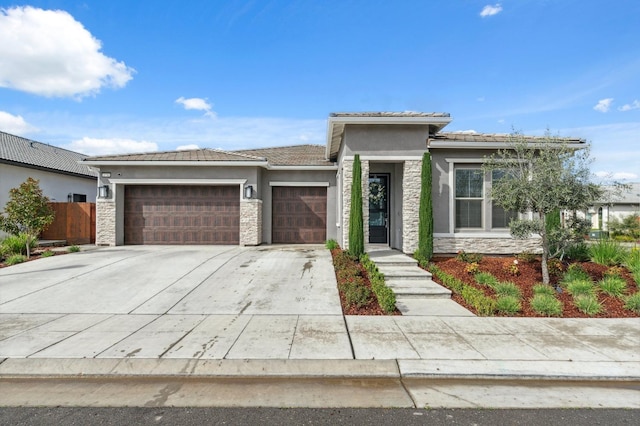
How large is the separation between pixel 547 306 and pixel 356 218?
5008 mm

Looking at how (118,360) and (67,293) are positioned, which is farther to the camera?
(67,293)

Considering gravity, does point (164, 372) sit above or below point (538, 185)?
below

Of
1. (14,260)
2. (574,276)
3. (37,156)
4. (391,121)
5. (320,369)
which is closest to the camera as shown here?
(320,369)

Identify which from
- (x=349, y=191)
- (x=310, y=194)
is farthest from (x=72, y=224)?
(x=349, y=191)

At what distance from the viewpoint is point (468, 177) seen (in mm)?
10977

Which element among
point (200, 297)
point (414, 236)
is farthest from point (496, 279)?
point (200, 297)

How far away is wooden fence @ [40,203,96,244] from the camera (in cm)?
1502

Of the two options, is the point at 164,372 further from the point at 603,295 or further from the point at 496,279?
the point at 603,295

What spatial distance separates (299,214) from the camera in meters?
14.7

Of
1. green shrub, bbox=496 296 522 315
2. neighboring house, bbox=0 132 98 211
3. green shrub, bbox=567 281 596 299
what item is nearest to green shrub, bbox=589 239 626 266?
green shrub, bbox=567 281 596 299

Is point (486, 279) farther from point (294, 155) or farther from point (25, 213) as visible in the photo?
point (25, 213)

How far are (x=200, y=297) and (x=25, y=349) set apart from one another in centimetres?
293

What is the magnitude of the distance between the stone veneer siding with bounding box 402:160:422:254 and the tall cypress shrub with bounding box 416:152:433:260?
41 cm

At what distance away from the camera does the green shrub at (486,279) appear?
7.82 m
